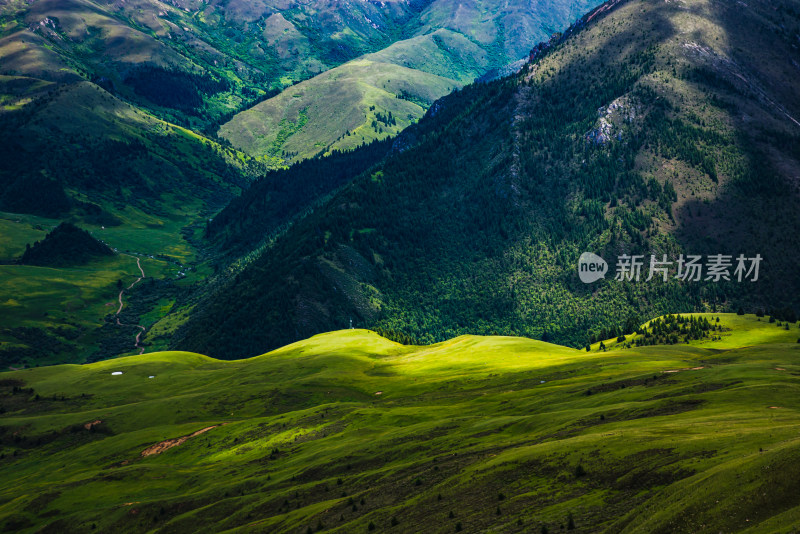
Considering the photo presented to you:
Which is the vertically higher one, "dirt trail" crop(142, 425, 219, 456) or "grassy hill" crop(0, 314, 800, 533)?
"grassy hill" crop(0, 314, 800, 533)

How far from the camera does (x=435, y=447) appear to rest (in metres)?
81.0

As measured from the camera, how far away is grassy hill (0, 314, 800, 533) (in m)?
46.9

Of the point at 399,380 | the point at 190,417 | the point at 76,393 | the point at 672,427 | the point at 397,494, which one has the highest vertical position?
the point at 672,427

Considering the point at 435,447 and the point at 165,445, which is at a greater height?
the point at 435,447

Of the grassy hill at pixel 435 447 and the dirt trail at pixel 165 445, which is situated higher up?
the grassy hill at pixel 435 447

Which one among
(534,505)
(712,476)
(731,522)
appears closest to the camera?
(731,522)

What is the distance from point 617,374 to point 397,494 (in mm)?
63391

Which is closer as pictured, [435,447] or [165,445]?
[435,447]

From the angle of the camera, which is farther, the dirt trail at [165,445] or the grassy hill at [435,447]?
the dirt trail at [165,445]

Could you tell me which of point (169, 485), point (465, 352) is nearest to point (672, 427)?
point (169, 485)

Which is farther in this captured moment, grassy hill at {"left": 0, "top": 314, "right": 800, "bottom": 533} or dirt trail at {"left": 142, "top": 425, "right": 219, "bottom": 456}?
dirt trail at {"left": 142, "top": 425, "right": 219, "bottom": 456}

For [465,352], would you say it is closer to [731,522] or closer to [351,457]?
[351,457]

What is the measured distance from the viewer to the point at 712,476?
1639 inches

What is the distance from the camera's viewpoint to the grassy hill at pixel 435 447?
4691 cm
